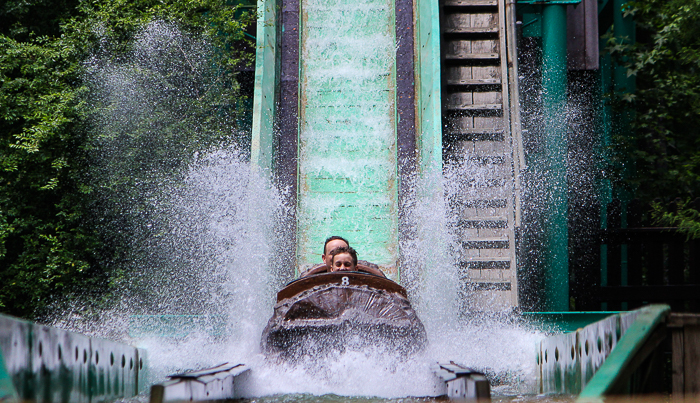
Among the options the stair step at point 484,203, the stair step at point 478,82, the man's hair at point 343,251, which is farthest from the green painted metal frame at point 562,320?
the stair step at point 478,82

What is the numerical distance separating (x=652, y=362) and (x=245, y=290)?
4633mm

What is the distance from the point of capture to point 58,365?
2.58m

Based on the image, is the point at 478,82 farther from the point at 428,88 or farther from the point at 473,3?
the point at 473,3

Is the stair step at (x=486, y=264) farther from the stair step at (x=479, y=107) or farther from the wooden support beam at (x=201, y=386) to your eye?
the wooden support beam at (x=201, y=386)

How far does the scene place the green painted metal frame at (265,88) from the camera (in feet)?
21.7

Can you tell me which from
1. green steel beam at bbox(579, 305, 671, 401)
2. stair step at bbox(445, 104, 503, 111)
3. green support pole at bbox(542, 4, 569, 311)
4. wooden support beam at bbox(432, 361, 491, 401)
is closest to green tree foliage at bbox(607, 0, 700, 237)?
green support pole at bbox(542, 4, 569, 311)

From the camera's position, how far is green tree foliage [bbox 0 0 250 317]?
7105mm

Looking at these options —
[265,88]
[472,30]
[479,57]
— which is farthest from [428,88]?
[265,88]

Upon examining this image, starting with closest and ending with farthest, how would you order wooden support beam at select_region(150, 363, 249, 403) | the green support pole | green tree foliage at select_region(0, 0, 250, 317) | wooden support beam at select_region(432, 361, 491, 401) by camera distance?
wooden support beam at select_region(150, 363, 249, 403) < wooden support beam at select_region(432, 361, 491, 401) < green tree foliage at select_region(0, 0, 250, 317) < the green support pole

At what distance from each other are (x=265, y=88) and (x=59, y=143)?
2190mm

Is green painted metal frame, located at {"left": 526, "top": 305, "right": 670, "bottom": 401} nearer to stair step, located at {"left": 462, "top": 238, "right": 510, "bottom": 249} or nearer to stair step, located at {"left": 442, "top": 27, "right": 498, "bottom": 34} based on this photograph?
stair step, located at {"left": 462, "top": 238, "right": 510, "bottom": 249}

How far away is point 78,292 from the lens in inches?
289

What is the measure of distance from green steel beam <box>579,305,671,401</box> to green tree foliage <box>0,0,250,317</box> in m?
5.83

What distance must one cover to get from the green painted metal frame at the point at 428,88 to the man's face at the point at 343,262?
1.73m
